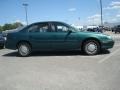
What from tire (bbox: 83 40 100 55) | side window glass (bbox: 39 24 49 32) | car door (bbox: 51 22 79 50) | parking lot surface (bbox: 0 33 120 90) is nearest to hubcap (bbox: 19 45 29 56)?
side window glass (bbox: 39 24 49 32)

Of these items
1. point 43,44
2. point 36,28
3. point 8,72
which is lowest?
point 8,72

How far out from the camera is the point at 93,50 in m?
11.6

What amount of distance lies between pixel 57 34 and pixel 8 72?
3878mm

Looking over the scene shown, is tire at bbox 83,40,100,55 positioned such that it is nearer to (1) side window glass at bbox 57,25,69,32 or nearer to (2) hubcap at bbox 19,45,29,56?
(1) side window glass at bbox 57,25,69,32

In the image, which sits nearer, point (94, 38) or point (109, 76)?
point (109, 76)

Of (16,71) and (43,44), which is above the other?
(43,44)

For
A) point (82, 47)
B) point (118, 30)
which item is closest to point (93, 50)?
point (82, 47)

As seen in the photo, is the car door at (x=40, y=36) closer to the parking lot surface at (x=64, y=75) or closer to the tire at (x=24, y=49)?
the tire at (x=24, y=49)

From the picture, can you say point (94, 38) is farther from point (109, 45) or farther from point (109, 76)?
point (109, 76)

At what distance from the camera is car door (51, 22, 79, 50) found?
11.7 m

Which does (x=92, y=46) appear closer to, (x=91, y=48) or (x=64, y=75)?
(x=91, y=48)

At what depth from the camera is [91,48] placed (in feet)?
38.1

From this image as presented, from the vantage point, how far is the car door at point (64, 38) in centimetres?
1166

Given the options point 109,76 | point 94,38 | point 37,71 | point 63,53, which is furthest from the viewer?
point 63,53
